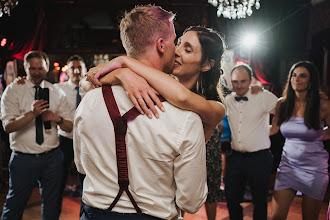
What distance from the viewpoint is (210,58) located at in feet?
6.10

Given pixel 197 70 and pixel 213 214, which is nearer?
pixel 197 70

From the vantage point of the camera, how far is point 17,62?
634 centimetres

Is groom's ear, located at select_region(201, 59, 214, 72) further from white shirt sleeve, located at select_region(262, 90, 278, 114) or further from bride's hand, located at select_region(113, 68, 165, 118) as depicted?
white shirt sleeve, located at select_region(262, 90, 278, 114)

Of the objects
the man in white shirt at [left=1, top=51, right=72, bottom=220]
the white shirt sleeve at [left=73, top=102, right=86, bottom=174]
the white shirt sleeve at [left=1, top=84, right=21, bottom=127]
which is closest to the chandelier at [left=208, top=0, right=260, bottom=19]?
the man in white shirt at [left=1, top=51, right=72, bottom=220]

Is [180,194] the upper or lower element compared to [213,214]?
upper

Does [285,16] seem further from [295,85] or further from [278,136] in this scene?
[295,85]

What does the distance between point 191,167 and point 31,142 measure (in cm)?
226

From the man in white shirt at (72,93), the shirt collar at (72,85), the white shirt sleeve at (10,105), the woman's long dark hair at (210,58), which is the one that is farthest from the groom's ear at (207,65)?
the shirt collar at (72,85)

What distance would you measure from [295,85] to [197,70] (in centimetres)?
159

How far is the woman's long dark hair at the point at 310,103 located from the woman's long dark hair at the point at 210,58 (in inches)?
46.0

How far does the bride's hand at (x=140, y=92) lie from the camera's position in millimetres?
1033

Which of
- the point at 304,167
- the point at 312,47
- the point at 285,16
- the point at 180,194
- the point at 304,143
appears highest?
the point at 285,16

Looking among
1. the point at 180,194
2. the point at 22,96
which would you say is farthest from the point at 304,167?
the point at 22,96

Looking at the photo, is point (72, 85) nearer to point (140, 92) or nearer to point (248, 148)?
point (248, 148)
